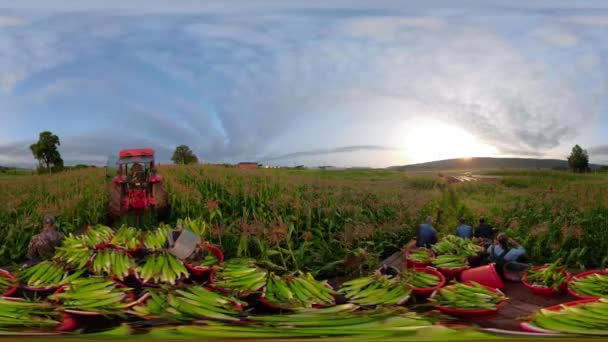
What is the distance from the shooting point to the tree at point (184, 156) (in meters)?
3.14

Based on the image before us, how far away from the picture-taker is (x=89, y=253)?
261 centimetres

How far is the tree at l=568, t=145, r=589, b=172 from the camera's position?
2.85 meters

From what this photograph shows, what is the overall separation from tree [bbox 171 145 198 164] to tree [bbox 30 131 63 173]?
81 centimetres

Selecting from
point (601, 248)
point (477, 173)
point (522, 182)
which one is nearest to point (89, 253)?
point (477, 173)

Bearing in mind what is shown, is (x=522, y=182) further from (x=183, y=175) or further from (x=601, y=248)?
(x=183, y=175)

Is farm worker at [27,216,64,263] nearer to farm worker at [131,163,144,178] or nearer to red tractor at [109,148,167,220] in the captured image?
red tractor at [109,148,167,220]

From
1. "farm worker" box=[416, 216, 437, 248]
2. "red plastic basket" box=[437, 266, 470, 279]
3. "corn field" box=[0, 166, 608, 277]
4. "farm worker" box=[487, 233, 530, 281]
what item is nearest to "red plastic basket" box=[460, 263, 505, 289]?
"red plastic basket" box=[437, 266, 470, 279]

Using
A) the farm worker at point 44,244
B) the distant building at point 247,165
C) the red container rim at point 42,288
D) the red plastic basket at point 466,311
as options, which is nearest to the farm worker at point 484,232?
the red plastic basket at point 466,311

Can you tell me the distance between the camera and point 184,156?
3152mm

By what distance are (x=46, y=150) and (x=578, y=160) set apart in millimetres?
3691

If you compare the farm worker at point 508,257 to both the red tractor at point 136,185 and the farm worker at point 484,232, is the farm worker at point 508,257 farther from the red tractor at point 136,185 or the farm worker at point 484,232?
the red tractor at point 136,185

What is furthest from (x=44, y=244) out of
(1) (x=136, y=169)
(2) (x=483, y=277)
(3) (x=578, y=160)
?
(3) (x=578, y=160)

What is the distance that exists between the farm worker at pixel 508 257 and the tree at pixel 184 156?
2241mm

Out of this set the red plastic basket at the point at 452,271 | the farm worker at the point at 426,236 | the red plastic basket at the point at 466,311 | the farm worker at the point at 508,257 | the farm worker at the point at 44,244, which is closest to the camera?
the red plastic basket at the point at 466,311
